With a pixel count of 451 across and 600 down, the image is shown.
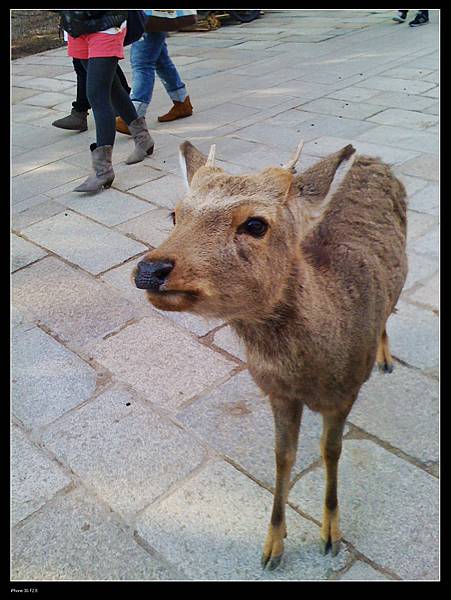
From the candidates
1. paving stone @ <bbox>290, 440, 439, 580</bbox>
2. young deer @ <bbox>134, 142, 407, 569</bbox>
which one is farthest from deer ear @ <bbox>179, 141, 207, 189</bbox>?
paving stone @ <bbox>290, 440, 439, 580</bbox>

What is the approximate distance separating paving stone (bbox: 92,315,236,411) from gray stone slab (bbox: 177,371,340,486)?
12 cm

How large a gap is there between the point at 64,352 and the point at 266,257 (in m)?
2.00

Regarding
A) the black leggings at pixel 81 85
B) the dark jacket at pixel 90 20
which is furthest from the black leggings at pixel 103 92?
the black leggings at pixel 81 85

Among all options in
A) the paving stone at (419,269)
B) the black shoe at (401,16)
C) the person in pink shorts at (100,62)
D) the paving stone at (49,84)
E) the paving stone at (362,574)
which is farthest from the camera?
the black shoe at (401,16)

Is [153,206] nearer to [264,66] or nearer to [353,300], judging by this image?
[353,300]

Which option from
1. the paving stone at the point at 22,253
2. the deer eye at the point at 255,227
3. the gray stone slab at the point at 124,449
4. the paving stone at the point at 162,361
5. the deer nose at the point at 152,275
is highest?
the deer eye at the point at 255,227

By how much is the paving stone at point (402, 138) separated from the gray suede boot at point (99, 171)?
259 centimetres

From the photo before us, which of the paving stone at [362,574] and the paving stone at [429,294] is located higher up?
the paving stone at [429,294]

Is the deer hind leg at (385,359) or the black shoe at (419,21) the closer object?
the deer hind leg at (385,359)

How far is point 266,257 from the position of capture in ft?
5.82

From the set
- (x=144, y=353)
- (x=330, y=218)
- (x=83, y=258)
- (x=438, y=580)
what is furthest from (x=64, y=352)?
(x=438, y=580)

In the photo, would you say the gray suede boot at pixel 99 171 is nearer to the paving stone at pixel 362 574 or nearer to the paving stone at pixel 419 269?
the paving stone at pixel 419 269

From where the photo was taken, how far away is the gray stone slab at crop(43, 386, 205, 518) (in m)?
2.52

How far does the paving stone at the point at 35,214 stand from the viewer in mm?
4814
